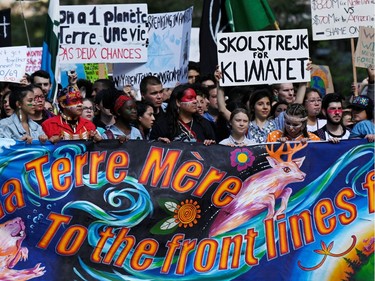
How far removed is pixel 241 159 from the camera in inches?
435

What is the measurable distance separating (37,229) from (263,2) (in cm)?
519

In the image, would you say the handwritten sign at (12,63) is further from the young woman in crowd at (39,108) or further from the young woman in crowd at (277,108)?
the young woman in crowd at (277,108)

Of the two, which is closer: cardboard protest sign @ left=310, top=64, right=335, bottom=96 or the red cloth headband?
the red cloth headband

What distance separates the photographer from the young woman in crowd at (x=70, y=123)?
37.4ft

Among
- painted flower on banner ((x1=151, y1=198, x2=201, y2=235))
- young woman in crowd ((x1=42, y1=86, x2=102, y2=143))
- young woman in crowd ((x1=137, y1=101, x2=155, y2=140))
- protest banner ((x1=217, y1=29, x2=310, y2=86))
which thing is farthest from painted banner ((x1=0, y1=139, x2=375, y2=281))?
protest banner ((x1=217, y1=29, x2=310, y2=86))

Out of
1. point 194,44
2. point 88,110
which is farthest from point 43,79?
point 194,44

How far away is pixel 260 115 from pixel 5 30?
4132 mm

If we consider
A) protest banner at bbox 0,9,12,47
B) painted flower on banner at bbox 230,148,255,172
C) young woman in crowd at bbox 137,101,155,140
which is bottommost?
painted flower on banner at bbox 230,148,255,172

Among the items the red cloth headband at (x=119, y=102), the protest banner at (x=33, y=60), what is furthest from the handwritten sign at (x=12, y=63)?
the protest banner at (x=33, y=60)

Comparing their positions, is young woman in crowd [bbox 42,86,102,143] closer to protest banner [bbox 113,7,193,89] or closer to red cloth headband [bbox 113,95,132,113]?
red cloth headband [bbox 113,95,132,113]

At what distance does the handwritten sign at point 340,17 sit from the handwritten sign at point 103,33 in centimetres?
202

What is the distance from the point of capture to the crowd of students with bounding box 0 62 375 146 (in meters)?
11.6

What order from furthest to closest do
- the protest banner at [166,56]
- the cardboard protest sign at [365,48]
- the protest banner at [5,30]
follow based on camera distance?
the protest banner at [5,30]
the protest banner at [166,56]
the cardboard protest sign at [365,48]

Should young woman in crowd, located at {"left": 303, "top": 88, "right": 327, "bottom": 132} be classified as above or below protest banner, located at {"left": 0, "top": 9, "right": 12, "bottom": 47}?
below
